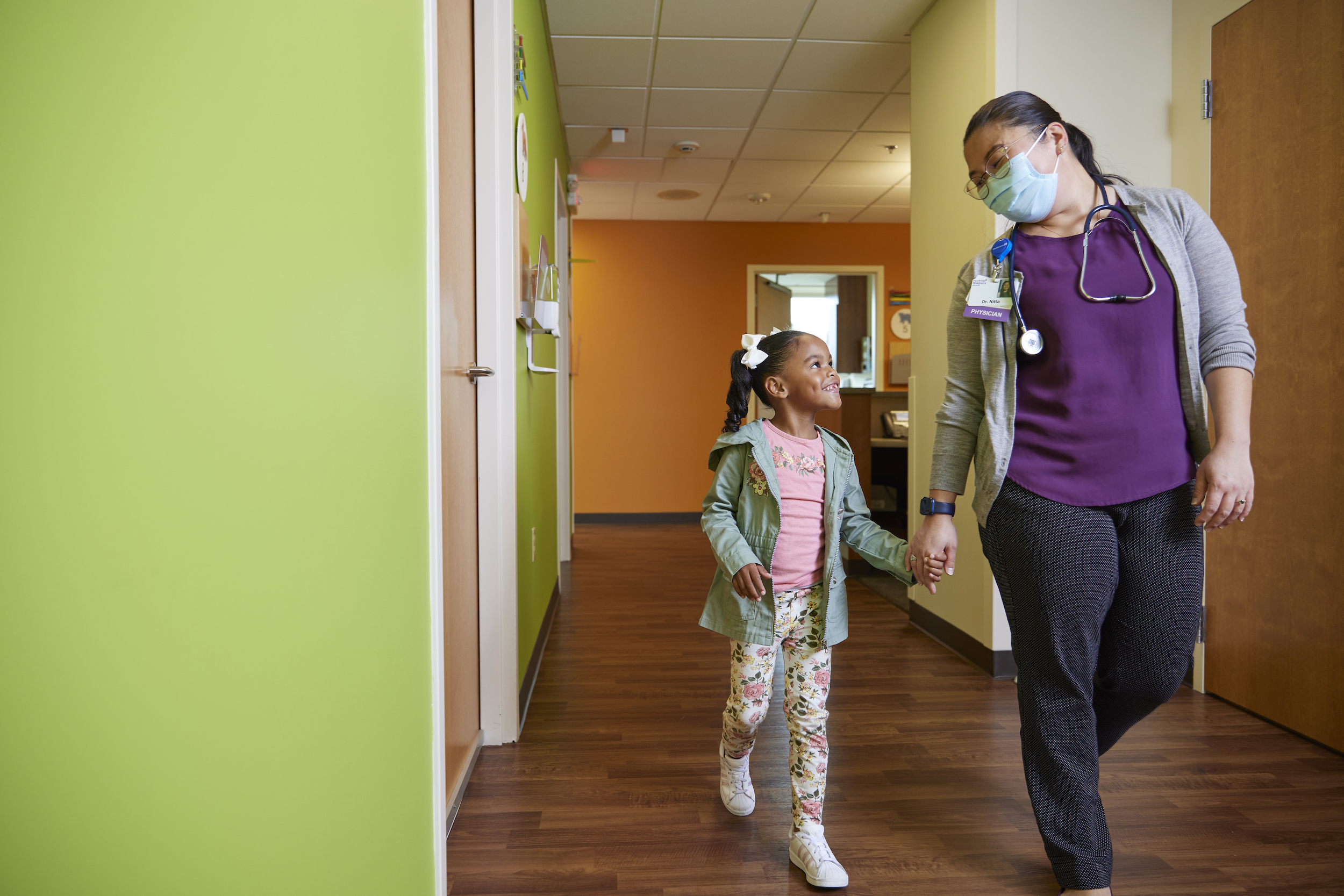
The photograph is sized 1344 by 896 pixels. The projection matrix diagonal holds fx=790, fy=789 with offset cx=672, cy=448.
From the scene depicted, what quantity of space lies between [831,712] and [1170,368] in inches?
52.3

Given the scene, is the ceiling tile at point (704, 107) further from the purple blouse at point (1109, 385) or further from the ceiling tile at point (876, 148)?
the purple blouse at point (1109, 385)

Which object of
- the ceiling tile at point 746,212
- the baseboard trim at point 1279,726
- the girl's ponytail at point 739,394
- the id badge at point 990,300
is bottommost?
the baseboard trim at point 1279,726

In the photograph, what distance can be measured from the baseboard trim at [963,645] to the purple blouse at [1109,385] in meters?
1.13

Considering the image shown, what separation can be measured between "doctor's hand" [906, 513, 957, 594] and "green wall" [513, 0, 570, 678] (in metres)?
1.18

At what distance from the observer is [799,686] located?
144cm

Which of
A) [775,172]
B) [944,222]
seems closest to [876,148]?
[775,172]

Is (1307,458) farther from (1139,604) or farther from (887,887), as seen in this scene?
(887,887)

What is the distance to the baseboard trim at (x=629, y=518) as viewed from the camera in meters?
6.30

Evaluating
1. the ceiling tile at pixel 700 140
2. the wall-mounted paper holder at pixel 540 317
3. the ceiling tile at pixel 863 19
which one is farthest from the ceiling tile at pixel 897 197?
the wall-mounted paper holder at pixel 540 317

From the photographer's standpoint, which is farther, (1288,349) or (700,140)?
→ (700,140)

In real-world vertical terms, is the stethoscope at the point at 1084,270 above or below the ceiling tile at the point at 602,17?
below

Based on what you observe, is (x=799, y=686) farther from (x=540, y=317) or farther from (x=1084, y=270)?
(x=540, y=317)

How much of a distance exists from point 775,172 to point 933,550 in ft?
14.1

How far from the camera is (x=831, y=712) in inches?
85.4
